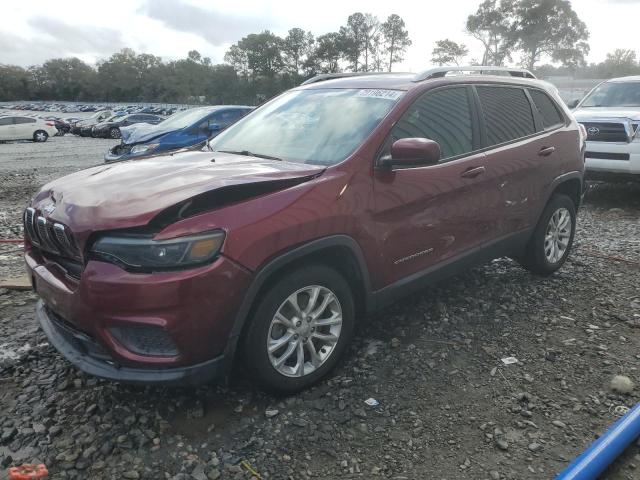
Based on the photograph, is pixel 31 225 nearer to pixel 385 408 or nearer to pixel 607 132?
pixel 385 408

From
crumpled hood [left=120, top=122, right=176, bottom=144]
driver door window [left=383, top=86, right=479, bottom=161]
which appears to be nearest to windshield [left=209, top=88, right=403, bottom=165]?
driver door window [left=383, top=86, right=479, bottom=161]

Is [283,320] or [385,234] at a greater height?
[385,234]

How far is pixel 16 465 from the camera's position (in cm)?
242

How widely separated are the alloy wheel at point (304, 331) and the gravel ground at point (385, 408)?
21 centimetres

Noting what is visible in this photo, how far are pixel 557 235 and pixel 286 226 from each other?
10.3 feet

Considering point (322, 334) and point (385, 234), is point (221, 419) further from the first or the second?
point (385, 234)

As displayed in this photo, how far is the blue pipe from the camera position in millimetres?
2232

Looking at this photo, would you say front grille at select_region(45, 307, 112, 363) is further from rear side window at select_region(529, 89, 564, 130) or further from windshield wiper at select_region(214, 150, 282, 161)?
rear side window at select_region(529, 89, 564, 130)

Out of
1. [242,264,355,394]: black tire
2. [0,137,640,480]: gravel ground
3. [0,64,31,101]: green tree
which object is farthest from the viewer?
[0,64,31,101]: green tree

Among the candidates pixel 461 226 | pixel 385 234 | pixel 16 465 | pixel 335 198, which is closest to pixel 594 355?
pixel 461 226

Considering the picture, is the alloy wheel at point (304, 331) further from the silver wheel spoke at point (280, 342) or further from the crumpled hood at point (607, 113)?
the crumpled hood at point (607, 113)

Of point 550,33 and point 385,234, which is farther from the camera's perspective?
point 550,33

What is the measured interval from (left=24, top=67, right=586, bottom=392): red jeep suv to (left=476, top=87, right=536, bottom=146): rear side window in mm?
20

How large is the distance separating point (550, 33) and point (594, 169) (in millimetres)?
75503
